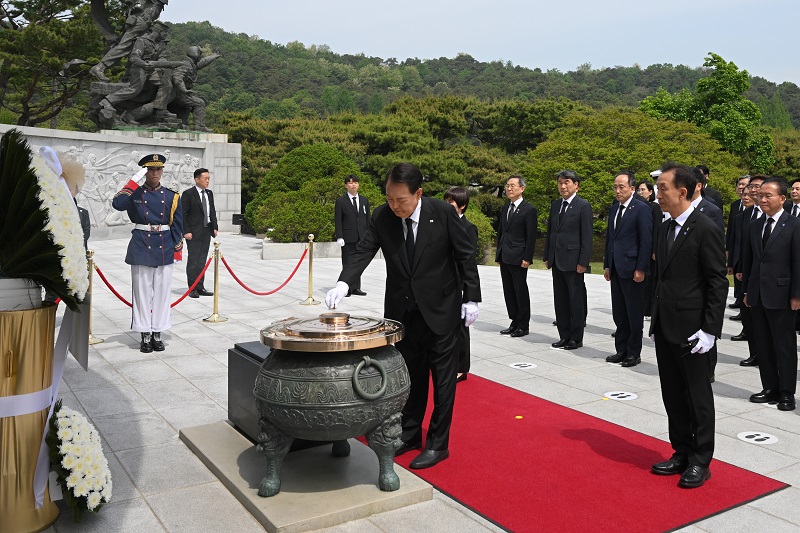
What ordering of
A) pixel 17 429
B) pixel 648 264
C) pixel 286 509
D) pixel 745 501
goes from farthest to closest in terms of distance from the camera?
pixel 648 264, pixel 745 501, pixel 286 509, pixel 17 429

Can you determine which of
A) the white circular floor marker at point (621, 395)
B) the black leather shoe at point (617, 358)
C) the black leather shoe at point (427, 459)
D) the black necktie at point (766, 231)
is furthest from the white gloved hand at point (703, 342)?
the black leather shoe at point (617, 358)

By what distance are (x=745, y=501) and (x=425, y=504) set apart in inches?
63.8

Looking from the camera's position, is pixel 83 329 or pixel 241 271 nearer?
pixel 83 329

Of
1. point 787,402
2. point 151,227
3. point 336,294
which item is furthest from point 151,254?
point 787,402

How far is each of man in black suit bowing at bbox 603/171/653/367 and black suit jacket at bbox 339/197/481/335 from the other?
Result: 3188 mm

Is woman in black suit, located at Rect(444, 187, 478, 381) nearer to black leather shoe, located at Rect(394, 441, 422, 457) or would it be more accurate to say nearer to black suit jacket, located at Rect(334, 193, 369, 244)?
black leather shoe, located at Rect(394, 441, 422, 457)

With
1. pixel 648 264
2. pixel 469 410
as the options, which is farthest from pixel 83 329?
pixel 648 264

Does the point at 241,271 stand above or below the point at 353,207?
below

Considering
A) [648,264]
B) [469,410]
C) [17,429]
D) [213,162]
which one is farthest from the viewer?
[213,162]

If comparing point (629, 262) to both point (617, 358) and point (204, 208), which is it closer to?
point (617, 358)

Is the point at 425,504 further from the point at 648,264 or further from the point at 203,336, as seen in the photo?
the point at 203,336

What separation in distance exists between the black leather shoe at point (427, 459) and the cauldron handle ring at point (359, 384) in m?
0.79

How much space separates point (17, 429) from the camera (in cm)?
304

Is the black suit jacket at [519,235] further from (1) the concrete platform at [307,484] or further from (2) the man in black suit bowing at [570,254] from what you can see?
(1) the concrete platform at [307,484]
